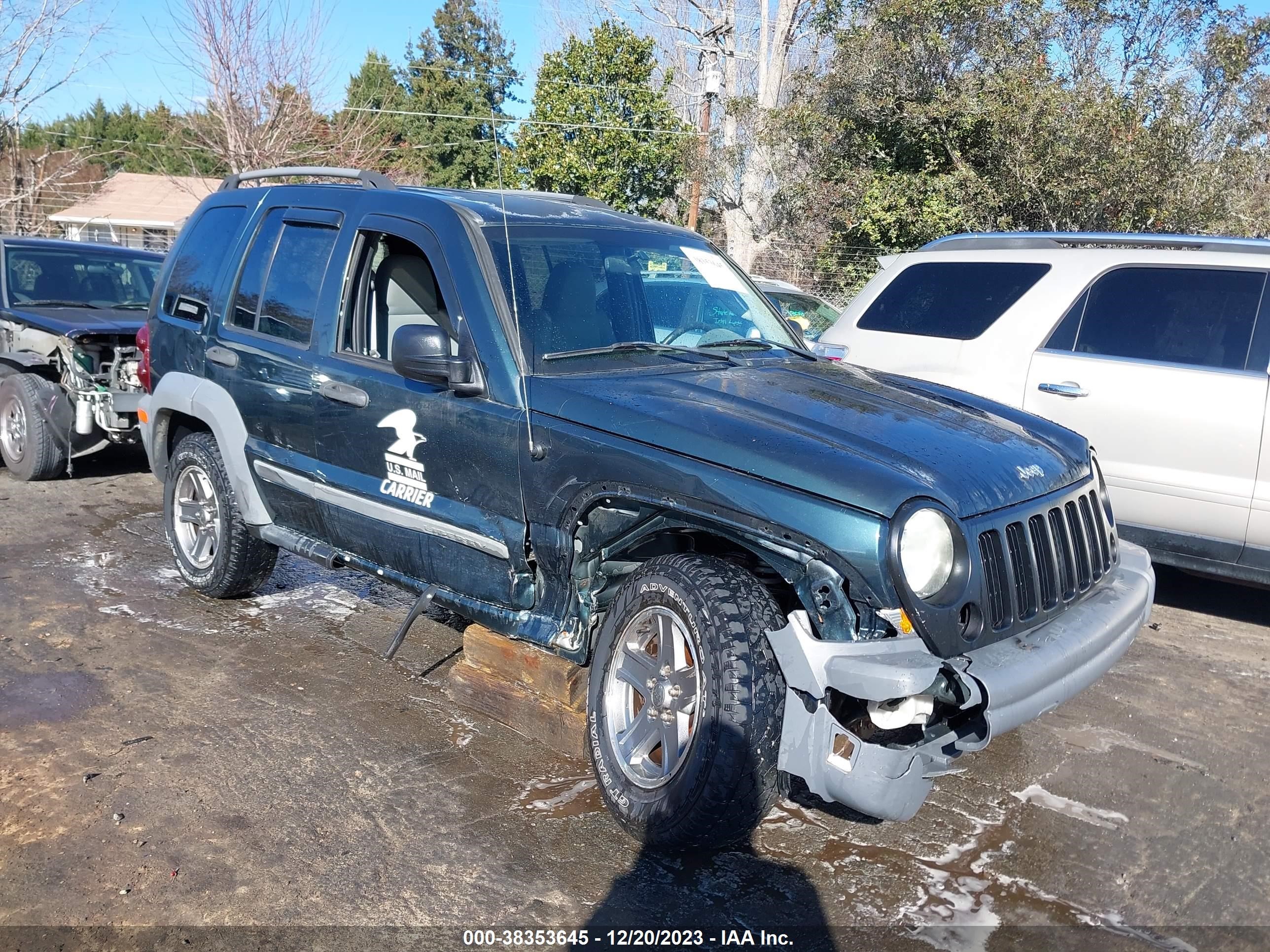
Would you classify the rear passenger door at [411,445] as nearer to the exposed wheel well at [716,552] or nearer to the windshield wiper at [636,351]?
the windshield wiper at [636,351]

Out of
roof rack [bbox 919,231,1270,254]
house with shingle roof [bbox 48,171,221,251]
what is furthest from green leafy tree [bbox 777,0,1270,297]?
house with shingle roof [bbox 48,171,221,251]

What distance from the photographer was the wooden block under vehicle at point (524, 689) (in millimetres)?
→ 3930

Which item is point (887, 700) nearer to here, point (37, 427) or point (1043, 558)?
point (1043, 558)

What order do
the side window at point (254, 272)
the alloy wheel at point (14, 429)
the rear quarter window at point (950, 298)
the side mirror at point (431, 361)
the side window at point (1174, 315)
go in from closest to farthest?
1. the side mirror at point (431, 361)
2. the side window at point (254, 272)
3. the side window at point (1174, 315)
4. the rear quarter window at point (950, 298)
5. the alloy wheel at point (14, 429)

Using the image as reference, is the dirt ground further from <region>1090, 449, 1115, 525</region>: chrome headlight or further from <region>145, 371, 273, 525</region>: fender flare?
<region>1090, 449, 1115, 525</region>: chrome headlight

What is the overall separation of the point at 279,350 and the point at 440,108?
35.1 meters

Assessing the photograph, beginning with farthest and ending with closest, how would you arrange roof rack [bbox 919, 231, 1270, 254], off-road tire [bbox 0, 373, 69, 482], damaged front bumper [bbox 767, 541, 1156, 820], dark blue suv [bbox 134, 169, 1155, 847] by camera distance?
off-road tire [bbox 0, 373, 69, 482] < roof rack [bbox 919, 231, 1270, 254] < dark blue suv [bbox 134, 169, 1155, 847] < damaged front bumper [bbox 767, 541, 1156, 820]

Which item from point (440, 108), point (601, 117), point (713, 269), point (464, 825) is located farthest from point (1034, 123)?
point (440, 108)

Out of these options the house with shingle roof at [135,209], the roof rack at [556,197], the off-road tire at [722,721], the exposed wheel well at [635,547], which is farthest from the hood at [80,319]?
the house with shingle roof at [135,209]

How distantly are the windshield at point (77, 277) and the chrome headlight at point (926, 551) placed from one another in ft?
26.2

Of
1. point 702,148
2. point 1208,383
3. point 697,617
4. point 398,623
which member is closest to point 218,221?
point 398,623

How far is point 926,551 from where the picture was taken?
9.78 ft

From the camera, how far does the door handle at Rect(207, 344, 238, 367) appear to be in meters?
5.02

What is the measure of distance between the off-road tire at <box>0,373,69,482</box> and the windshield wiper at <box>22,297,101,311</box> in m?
0.76
